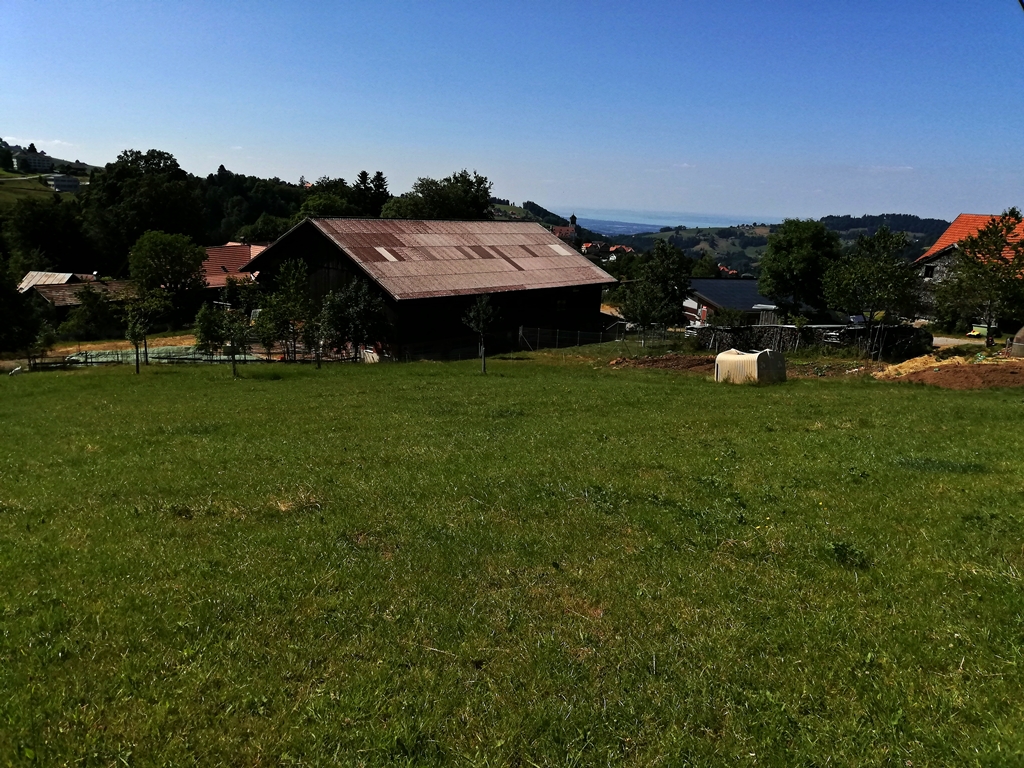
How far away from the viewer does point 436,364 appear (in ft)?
118

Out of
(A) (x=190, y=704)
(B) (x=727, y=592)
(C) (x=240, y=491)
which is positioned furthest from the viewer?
(C) (x=240, y=491)

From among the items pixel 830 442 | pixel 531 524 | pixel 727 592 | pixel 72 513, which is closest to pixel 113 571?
pixel 72 513

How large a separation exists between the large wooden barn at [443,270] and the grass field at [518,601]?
28.4m

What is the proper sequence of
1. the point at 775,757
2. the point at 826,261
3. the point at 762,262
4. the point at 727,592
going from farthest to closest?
the point at 762,262 → the point at 826,261 → the point at 727,592 → the point at 775,757

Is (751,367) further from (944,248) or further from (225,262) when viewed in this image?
(225,262)

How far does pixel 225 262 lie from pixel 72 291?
15.6 m

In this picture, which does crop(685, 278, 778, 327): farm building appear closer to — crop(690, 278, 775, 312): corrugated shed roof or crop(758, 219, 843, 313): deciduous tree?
crop(690, 278, 775, 312): corrugated shed roof

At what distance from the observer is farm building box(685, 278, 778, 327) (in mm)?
64188

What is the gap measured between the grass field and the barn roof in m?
29.5

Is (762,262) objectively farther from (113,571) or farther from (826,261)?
(113,571)

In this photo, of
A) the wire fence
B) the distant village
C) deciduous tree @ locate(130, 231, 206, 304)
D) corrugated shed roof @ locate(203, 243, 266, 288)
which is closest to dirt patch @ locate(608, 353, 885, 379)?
the distant village

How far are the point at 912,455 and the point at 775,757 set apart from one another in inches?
410

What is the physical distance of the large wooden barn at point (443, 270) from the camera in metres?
43.2

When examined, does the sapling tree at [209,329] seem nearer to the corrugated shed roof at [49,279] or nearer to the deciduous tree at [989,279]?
the deciduous tree at [989,279]
